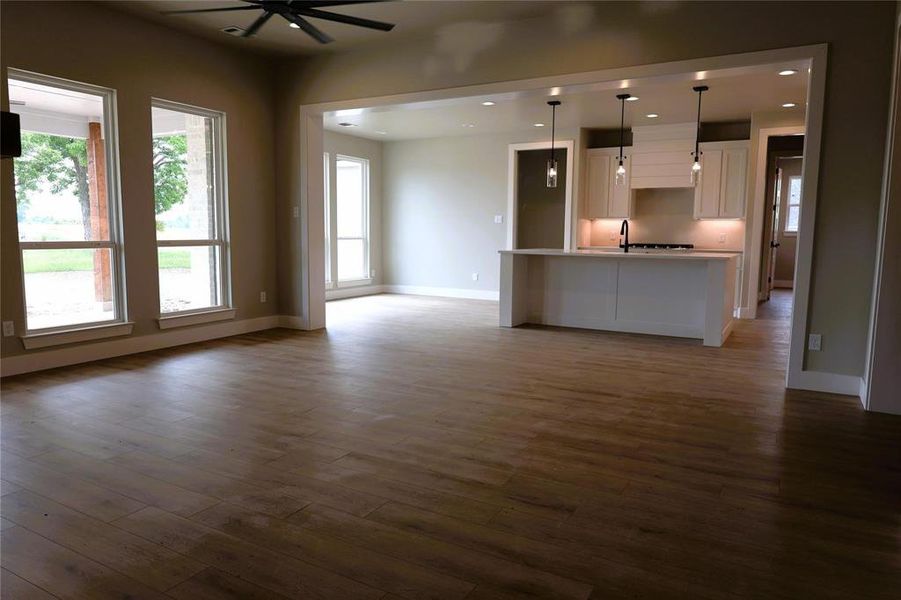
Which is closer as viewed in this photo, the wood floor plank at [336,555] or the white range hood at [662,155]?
the wood floor plank at [336,555]

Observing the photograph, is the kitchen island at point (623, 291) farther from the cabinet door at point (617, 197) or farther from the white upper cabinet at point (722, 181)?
the cabinet door at point (617, 197)

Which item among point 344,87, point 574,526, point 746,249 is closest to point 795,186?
point 746,249

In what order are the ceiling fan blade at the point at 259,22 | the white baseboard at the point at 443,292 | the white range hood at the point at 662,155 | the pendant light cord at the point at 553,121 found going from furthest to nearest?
1. the white baseboard at the point at 443,292
2. the white range hood at the point at 662,155
3. the pendant light cord at the point at 553,121
4. the ceiling fan blade at the point at 259,22

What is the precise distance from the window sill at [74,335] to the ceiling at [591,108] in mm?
3036

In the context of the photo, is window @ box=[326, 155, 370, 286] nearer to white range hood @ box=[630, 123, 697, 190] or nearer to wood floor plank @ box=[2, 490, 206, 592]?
white range hood @ box=[630, 123, 697, 190]

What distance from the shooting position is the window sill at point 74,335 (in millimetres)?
4602

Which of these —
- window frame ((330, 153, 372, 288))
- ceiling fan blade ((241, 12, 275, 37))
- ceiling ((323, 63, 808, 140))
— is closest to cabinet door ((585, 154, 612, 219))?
ceiling ((323, 63, 808, 140))

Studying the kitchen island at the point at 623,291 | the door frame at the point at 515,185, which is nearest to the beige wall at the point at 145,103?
the kitchen island at the point at 623,291

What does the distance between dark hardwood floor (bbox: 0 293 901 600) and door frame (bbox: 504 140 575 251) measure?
466 centimetres

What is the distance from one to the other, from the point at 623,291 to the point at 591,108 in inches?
99.7

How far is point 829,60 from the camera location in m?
4.04

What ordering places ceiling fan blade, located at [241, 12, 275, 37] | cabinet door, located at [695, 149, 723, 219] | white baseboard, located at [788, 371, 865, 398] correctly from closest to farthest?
ceiling fan blade, located at [241, 12, 275, 37], white baseboard, located at [788, 371, 865, 398], cabinet door, located at [695, 149, 723, 219]

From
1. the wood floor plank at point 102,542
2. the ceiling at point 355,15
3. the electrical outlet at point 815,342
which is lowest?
the wood floor plank at point 102,542

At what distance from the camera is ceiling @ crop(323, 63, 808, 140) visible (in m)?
5.68
